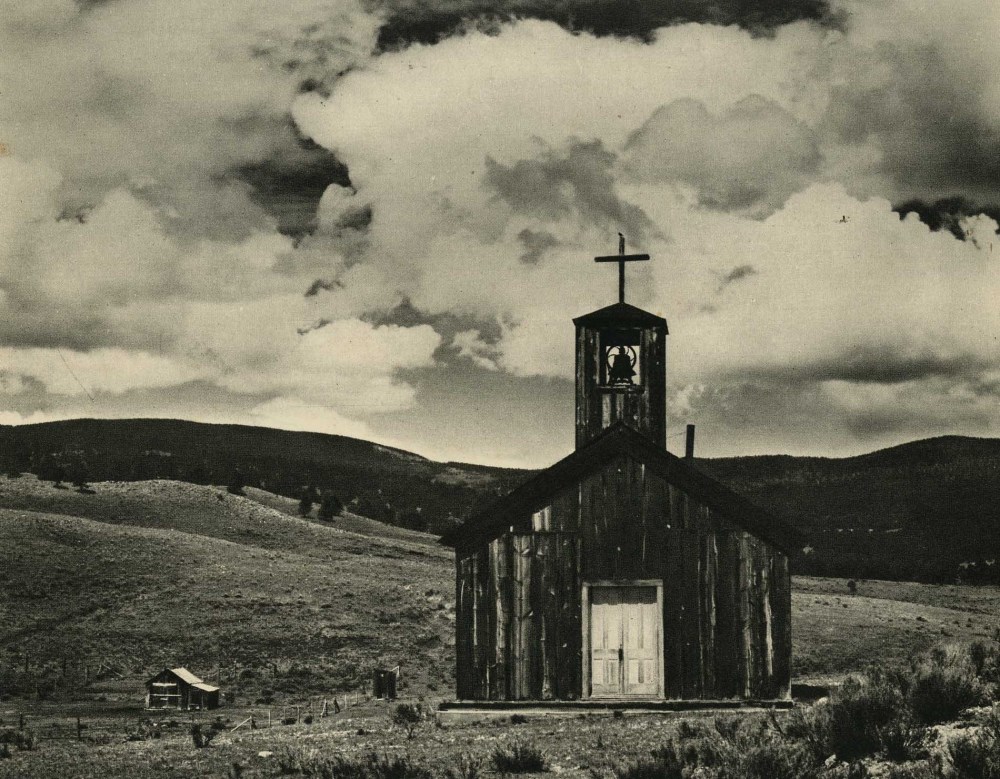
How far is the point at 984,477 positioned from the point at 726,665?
9745cm

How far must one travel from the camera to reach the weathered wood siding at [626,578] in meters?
19.3

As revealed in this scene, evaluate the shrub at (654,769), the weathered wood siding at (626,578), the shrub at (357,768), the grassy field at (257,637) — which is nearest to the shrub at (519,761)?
the grassy field at (257,637)

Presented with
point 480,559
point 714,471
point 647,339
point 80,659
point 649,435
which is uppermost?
point 714,471

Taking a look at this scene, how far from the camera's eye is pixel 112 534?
178 feet

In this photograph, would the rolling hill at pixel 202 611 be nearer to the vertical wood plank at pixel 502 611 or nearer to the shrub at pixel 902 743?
the vertical wood plank at pixel 502 611

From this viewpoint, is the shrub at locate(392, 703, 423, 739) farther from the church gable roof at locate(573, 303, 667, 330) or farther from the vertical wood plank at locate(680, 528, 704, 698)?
the church gable roof at locate(573, 303, 667, 330)

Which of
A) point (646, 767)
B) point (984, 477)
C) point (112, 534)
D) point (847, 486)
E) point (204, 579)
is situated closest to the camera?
point (646, 767)

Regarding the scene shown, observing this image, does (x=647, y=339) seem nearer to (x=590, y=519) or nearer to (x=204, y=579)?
(x=590, y=519)

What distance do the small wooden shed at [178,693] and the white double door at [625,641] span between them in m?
13.9

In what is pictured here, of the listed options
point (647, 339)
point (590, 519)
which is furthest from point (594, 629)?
point (647, 339)

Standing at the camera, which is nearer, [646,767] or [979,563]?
[646,767]

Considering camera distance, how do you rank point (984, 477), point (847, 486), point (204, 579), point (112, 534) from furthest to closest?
point (847, 486) → point (984, 477) → point (112, 534) → point (204, 579)

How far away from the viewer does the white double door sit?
19.4 m

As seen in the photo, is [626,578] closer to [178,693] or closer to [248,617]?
[178,693]
